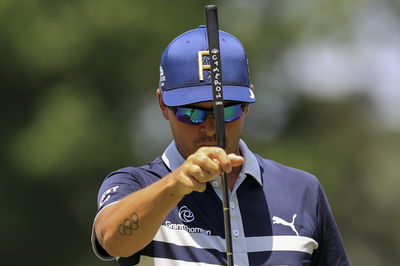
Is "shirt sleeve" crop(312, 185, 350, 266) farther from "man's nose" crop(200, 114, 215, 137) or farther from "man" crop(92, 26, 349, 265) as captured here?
"man's nose" crop(200, 114, 215, 137)

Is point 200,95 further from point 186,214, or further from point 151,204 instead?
point 151,204

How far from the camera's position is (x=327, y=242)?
5.18 m

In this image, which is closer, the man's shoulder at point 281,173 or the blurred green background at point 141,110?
the man's shoulder at point 281,173

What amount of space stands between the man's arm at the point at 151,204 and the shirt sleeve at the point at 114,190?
8 centimetres

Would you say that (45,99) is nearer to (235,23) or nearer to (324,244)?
(235,23)

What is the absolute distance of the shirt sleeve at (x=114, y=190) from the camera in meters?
4.71

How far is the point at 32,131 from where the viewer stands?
52.1 ft

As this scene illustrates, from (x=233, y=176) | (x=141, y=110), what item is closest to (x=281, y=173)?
(x=233, y=176)

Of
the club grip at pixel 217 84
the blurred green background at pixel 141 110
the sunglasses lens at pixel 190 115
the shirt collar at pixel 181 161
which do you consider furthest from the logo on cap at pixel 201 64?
the blurred green background at pixel 141 110

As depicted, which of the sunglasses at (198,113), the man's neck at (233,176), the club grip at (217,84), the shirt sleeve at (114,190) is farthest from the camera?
the man's neck at (233,176)

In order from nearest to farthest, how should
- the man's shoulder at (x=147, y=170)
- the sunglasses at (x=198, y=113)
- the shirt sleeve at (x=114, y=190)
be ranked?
the shirt sleeve at (x=114, y=190)
the sunglasses at (x=198, y=113)
the man's shoulder at (x=147, y=170)

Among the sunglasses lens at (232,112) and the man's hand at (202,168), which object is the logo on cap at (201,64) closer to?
the sunglasses lens at (232,112)

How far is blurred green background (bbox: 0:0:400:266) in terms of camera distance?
51.8ft

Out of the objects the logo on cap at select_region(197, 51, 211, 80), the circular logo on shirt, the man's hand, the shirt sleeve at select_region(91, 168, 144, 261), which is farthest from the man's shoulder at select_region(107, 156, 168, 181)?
the man's hand
